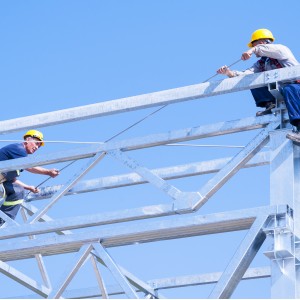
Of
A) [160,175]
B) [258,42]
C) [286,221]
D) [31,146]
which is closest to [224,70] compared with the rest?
[258,42]

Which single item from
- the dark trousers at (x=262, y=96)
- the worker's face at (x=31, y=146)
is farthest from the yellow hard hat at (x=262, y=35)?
the worker's face at (x=31, y=146)

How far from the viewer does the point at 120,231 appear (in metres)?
10.0

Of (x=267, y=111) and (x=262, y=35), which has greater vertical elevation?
(x=262, y=35)

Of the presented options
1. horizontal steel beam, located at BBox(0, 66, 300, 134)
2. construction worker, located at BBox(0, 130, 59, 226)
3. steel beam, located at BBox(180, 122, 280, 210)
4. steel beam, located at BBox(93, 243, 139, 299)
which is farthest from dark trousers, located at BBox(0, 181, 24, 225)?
steel beam, located at BBox(180, 122, 280, 210)

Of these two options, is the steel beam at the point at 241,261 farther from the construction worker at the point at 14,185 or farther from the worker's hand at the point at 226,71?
the construction worker at the point at 14,185

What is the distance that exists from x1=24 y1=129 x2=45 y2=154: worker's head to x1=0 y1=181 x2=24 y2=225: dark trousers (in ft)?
2.35

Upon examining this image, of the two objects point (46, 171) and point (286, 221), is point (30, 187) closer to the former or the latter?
point (46, 171)

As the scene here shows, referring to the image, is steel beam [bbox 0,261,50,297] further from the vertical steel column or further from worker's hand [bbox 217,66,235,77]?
the vertical steel column

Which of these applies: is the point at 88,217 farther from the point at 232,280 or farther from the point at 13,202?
the point at 13,202

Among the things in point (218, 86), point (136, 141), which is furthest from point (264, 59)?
point (136, 141)

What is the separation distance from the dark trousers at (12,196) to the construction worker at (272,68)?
4.51 metres

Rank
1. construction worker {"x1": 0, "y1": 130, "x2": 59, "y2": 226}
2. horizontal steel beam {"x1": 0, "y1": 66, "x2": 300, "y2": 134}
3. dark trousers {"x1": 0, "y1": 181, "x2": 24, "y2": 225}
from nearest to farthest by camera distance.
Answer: horizontal steel beam {"x1": 0, "y1": 66, "x2": 300, "y2": 134} → construction worker {"x1": 0, "y1": 130, "x2": 59, "y2": 226} → dark trousers {"x1": 0, "y1": 181, "x2": 24, "y2": 225}

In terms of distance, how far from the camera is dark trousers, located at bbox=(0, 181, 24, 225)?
13.9 m

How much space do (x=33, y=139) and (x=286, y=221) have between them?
6.82 meters
